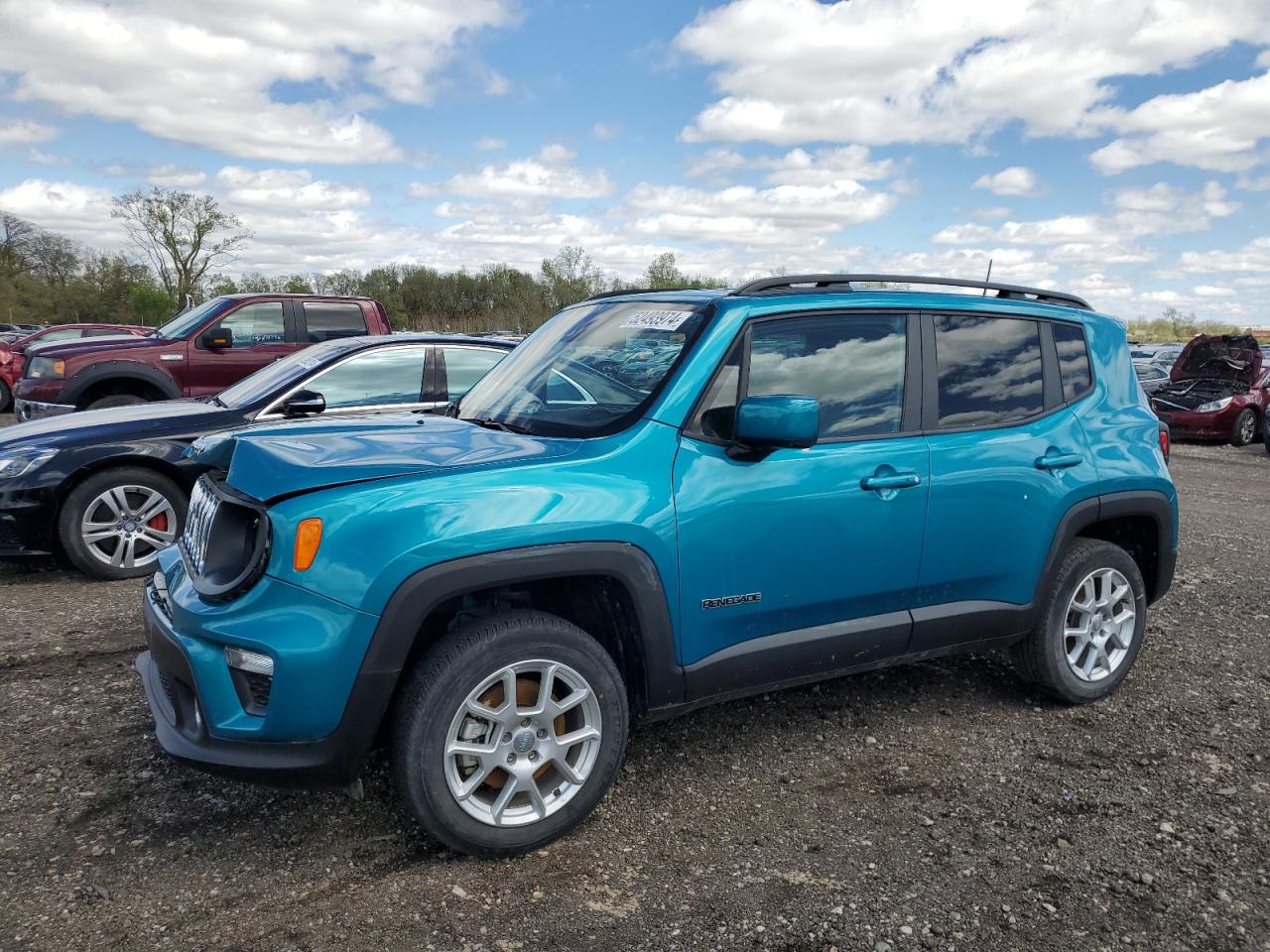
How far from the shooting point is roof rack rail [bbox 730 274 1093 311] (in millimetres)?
3637

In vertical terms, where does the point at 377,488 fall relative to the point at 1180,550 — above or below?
above

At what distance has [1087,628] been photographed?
4.30 meters

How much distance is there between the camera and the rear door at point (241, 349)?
988 cm

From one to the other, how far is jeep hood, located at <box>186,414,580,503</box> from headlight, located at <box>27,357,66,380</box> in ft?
24.4

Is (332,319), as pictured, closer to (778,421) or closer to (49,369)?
(49,369)

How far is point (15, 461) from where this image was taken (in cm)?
576

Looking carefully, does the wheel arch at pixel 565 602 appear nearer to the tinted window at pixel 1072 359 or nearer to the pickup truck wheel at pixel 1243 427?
the tinted window at pixel 1072 359

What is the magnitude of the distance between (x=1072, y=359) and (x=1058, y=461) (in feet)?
1.80

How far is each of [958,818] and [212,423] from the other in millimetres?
5012

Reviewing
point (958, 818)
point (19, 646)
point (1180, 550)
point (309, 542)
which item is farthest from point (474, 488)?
point (1180, 550)

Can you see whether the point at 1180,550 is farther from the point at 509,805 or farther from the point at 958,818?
the point at 509,805

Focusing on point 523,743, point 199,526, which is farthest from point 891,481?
point 199,526

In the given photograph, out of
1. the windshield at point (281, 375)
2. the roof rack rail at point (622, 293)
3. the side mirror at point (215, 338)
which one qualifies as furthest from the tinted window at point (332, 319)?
the roof rack rail at point (622, 293)

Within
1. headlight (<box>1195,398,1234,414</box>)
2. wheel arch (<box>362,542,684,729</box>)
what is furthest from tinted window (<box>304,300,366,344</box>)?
headlight (<box>1195,398,1234,414</box>)
